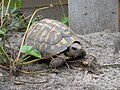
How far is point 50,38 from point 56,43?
0.07 meters

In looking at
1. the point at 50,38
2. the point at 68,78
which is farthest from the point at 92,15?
the point at 68,78

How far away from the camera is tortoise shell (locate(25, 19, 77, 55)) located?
299 cm

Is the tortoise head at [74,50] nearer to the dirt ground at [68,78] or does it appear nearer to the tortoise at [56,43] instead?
the tortoise at [56,43]

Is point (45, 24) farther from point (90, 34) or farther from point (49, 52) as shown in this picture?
point (90, 34)

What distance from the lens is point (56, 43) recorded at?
2998mm

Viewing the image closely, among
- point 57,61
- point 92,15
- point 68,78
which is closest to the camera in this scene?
point 68,78

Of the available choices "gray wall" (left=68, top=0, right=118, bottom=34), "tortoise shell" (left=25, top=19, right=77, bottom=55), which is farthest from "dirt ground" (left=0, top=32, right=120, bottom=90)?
"gray wall" (left=68, top=0, right=118, bottom=34)

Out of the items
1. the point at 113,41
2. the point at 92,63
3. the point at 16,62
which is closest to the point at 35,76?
the point at 16,62

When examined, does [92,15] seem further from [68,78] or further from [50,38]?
[68,78]

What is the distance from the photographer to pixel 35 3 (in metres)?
5.39

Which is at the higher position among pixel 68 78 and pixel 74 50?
pixel 74 50

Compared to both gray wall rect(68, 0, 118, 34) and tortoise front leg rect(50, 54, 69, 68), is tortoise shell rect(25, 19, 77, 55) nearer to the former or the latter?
tortoise front leg rect(50, 54, 69, 68)

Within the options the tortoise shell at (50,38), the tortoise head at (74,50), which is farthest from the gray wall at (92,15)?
the tortoise head at (74,50)

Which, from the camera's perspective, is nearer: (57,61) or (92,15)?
(57,61)
